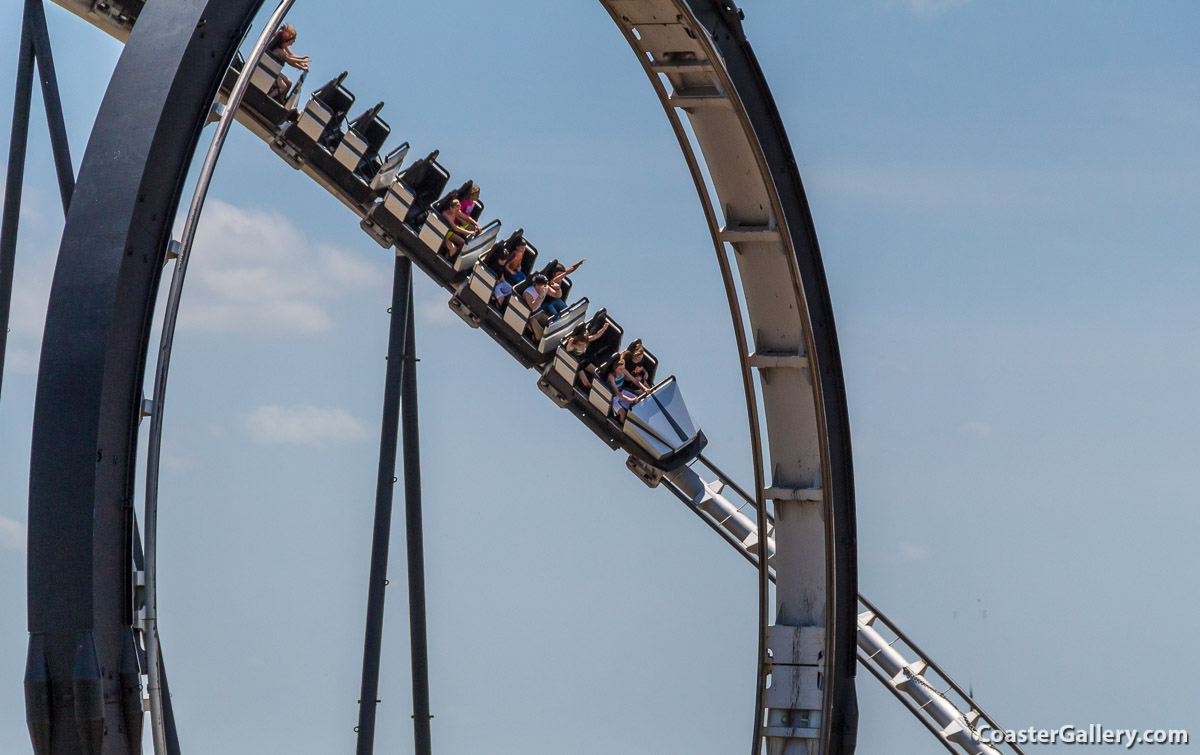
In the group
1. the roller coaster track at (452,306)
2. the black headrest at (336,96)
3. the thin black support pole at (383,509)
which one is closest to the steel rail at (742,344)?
the roller coaster track at (452,306)

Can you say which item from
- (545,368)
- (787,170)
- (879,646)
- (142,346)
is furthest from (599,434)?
(142,346)

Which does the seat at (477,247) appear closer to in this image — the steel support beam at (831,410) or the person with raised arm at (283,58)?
the person with raised arm at (283,58)

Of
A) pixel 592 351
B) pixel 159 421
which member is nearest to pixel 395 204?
pixel 592 351

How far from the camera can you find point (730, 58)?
26.3ft

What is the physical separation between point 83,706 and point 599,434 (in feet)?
27.4

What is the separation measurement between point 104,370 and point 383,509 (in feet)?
17.5

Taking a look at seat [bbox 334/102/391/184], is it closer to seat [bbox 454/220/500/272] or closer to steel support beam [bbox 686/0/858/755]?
seat [bbox 454/220/500/272]

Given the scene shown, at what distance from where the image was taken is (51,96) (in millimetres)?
7324

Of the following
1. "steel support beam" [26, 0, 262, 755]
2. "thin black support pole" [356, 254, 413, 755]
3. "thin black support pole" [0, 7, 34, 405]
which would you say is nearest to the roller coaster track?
"steel support beam" [26, 0, 262, 755]

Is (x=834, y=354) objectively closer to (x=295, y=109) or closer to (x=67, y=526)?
(x=295, y=109)

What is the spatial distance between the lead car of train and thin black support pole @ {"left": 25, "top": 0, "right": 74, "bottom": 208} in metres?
2.21

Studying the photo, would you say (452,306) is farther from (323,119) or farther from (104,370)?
(104,370)

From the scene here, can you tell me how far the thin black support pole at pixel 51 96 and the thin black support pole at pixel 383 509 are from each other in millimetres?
2768

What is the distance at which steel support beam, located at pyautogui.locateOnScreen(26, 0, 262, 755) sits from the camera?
162 inches
